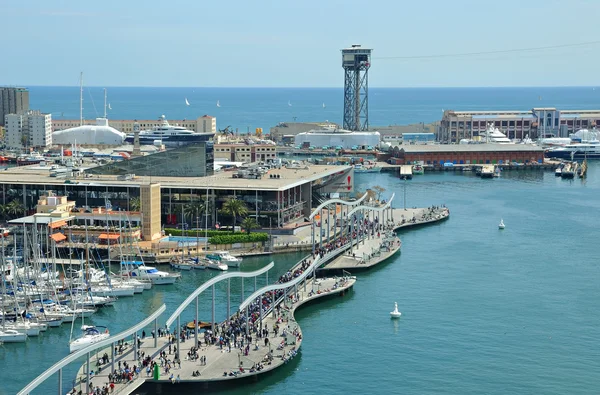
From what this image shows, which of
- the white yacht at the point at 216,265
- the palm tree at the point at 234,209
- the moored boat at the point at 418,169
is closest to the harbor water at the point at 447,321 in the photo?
the white yacht at the point at 216,265

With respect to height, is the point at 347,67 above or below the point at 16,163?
above

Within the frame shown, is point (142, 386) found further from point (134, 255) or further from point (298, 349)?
point (134, 255)

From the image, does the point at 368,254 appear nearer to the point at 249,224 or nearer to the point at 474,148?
the point at 249,224

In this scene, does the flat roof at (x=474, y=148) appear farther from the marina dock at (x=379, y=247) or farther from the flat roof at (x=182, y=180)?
the flat roof at (x=182, y=180)

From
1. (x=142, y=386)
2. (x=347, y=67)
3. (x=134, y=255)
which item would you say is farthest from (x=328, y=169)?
(x=347, y=67)

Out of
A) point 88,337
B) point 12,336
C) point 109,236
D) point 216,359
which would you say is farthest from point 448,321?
point 109,236

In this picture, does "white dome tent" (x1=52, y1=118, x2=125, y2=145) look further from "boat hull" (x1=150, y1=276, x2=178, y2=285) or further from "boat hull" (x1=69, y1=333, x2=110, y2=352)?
"boat hull" (x1=69, y1=333, x2=110, y2=352)
